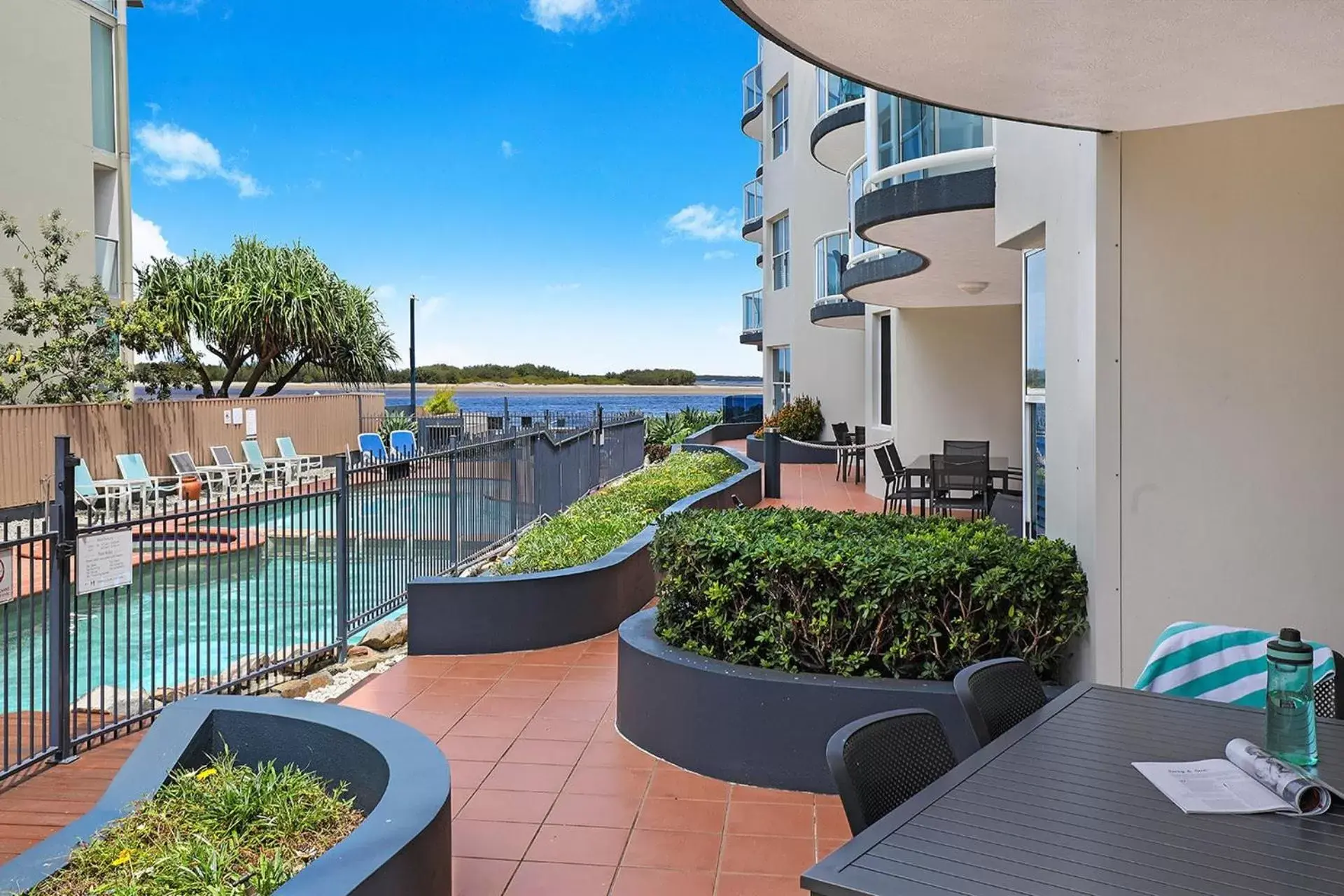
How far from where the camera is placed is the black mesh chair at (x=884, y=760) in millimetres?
2645

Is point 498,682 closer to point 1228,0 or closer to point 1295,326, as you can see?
point 1295,326

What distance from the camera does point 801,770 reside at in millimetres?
4961

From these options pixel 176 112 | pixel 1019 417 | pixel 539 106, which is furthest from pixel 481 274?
pixel 1019 417

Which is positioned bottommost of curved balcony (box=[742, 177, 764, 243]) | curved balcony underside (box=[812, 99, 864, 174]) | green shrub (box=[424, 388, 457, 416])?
green shrub (box=[424, 388, 457, 416])

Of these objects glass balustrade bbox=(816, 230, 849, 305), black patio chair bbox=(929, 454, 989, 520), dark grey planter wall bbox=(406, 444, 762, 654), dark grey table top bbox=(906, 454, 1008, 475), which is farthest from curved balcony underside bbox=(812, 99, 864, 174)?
dark grey planter wall bbox=(406, 444, 762, 654)

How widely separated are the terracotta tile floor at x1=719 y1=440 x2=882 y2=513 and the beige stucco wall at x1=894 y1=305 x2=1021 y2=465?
1.21 m

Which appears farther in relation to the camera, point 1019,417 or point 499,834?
point 1019,417

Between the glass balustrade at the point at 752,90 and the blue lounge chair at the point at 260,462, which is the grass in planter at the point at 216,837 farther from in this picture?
the glass balustrade at the point at 752,90

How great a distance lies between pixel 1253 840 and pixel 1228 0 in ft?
8.35

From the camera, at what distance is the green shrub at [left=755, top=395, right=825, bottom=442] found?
23719 mm

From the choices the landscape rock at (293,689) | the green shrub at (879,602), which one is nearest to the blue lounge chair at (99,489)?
the landscape rock at (293,689)

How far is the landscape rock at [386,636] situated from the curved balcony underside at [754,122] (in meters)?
24.1

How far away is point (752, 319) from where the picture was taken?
3244cm

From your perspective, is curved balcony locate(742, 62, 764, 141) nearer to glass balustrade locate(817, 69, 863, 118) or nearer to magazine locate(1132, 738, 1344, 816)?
glass balustrade locate(817, 69, 863, 118)
